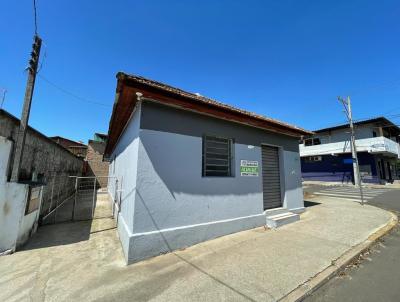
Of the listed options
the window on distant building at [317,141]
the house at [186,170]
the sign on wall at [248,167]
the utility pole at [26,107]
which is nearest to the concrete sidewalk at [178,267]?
the house at [186,170]

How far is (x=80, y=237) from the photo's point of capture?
205 inches

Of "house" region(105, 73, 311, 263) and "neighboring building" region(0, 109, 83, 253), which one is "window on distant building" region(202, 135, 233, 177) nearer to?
"house" region(105, 73, 311, 263)

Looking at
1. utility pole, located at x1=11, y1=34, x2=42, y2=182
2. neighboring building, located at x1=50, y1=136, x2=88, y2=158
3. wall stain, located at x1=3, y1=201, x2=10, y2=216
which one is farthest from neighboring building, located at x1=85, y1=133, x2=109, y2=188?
wall stain, located at x1=3, y1=201, x2=10, y2=216

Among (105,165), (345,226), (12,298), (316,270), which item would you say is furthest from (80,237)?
(105,165)

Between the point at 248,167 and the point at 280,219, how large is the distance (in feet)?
6.56

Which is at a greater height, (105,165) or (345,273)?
(105,165)

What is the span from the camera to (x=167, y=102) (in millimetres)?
4457

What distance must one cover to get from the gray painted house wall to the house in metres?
0.02

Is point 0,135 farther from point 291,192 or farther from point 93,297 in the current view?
point 291,192

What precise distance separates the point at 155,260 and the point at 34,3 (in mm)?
6317

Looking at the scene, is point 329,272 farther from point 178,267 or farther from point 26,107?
point 26,107

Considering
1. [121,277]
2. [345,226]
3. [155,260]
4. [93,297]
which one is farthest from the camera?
[345,226]

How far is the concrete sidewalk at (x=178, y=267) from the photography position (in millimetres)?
2777

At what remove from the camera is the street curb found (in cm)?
268
